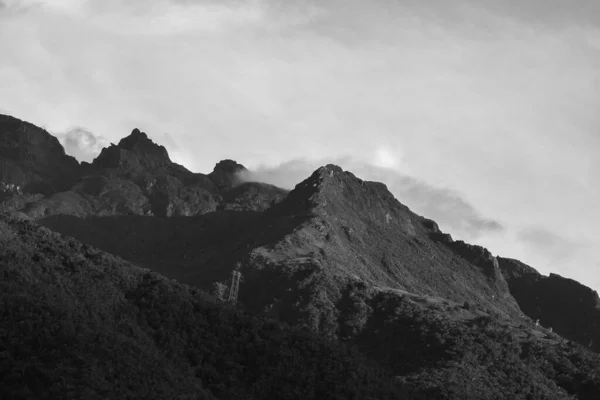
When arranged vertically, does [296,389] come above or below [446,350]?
below

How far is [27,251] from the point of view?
129 meters

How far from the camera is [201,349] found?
127 m

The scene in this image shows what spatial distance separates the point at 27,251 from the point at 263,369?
95.7 ft

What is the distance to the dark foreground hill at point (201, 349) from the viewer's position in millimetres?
105625

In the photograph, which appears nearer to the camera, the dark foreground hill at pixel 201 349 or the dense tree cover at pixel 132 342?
the dense tree cover at pixel 132 342

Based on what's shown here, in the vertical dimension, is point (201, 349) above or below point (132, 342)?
above

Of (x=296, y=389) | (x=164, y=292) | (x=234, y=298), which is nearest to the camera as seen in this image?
(x=296, y=389)

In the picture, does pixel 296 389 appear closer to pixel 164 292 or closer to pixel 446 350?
pixel 164 292

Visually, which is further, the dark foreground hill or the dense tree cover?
the dark foreground hill

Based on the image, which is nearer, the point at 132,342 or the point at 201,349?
the point at 132,342

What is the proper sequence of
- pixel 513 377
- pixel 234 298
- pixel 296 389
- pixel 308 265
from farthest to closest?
1. pixel 308 265
2. pixel 234 298
3. pixel 513 377
4. pixel 296 389

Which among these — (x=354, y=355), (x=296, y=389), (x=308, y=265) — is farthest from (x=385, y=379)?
(x=308, y=265)

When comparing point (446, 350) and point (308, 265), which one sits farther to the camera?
point (308, 265)

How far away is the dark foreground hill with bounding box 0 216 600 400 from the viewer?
106m
